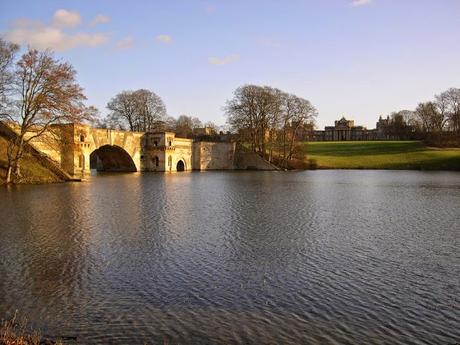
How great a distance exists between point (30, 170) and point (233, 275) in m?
37.7

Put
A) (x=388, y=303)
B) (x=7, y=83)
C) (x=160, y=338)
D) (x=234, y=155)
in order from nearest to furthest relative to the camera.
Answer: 1. (x=160, y=338)
2. (x=388, y=303)
3. (x=7, y=83)
4. (x=234, y=155)

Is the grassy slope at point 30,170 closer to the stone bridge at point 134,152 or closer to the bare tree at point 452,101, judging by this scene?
the stone bridge at point 134,152

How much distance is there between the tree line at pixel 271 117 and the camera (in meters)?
78.6

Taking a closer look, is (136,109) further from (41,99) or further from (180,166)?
(41,99)

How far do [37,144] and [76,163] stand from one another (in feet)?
18.4

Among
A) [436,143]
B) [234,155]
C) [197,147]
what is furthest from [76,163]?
[436,143]

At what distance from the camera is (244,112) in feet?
262

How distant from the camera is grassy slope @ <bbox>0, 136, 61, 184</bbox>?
42094 millimetres

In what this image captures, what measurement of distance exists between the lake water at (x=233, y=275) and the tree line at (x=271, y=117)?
54.8 meters

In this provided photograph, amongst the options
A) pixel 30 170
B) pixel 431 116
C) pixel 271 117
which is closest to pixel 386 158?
pixel 271 117

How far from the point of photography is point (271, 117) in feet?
259

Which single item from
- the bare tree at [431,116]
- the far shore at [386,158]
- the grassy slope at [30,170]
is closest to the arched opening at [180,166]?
the far shore at [386,158]

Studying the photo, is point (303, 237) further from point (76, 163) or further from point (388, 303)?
point (76, 163)

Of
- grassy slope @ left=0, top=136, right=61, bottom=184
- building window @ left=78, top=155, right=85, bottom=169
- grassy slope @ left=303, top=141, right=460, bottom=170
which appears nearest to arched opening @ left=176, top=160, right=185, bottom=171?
grassy slope @ left=303, top=141, right=460, bottom=170
